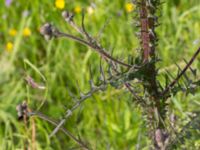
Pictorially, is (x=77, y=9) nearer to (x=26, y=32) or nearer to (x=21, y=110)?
(x=26, y=32)

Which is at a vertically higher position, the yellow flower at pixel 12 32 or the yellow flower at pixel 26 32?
the yellow flower at pixel 12 32

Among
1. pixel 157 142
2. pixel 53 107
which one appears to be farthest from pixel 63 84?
pixel 157 142

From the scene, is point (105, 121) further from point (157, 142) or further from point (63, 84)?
point (157, 142)

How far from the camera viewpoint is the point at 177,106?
7.60ft

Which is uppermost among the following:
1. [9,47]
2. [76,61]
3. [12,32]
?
[12,32]

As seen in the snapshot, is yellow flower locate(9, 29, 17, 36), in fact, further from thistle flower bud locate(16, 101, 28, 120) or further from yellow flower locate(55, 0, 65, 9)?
thistle flower bud locate(16, 101, 28, 120)

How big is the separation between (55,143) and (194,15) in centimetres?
117

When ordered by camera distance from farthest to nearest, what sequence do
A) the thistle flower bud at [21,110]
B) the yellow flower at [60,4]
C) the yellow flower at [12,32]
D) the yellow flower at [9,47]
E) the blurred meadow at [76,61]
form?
the yellow flower at [12,32]
the yellow flower at [9,47]
the yellow flower at [60,4]
the blurred meadow at [76,61]
the thistle flower bud at [21,110]

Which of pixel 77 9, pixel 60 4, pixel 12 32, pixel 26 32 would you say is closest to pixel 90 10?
pixel 77 9

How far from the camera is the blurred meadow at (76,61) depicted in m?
2.58

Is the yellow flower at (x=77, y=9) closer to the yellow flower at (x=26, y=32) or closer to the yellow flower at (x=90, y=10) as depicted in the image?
the yellow flower at (x=90, y=10)

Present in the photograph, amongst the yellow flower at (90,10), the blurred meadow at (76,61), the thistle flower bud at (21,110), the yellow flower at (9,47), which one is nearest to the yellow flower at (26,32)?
the blurred meadow at (76,61)

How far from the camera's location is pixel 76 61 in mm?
3047

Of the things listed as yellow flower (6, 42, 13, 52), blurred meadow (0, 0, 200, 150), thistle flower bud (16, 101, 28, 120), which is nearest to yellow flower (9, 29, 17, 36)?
blurred meadow (0, 0, 200, 150)
